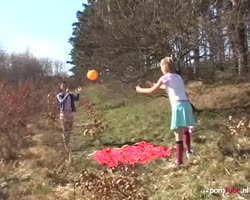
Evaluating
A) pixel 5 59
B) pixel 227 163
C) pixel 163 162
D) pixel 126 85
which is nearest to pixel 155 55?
pixel 126 85

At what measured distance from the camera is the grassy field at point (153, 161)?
6.09 meters

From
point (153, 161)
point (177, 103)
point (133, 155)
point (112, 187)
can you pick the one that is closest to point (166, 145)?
point (133, 155)

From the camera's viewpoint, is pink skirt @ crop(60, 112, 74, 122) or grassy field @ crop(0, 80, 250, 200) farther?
pink skirt @ crop(60, 112, 74, 122)

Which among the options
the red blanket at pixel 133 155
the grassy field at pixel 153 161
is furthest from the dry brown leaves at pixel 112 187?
the red blanket at pixel 133 155

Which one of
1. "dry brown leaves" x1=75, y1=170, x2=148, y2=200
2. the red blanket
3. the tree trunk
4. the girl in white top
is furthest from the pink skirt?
"dry brown leaves" x1=75, y1=170, x2=148, y2=200

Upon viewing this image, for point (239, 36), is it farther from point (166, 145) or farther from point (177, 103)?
point (177, 103)

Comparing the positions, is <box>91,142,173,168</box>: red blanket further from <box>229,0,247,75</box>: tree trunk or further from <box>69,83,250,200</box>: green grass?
<box>229,0,247,75</box>: tree trunk

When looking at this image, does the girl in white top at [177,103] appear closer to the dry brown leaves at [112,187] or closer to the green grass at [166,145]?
the green grass at [166,145]

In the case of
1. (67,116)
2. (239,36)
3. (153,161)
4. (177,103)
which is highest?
(239,36)

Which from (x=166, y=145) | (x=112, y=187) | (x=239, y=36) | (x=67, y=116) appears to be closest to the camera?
(x=112, y=187)

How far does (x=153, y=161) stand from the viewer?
26.4 ft

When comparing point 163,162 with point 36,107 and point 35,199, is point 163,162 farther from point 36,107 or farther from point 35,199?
point 36,107

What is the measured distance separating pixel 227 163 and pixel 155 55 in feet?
29.4

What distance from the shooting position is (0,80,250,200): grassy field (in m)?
6.09
